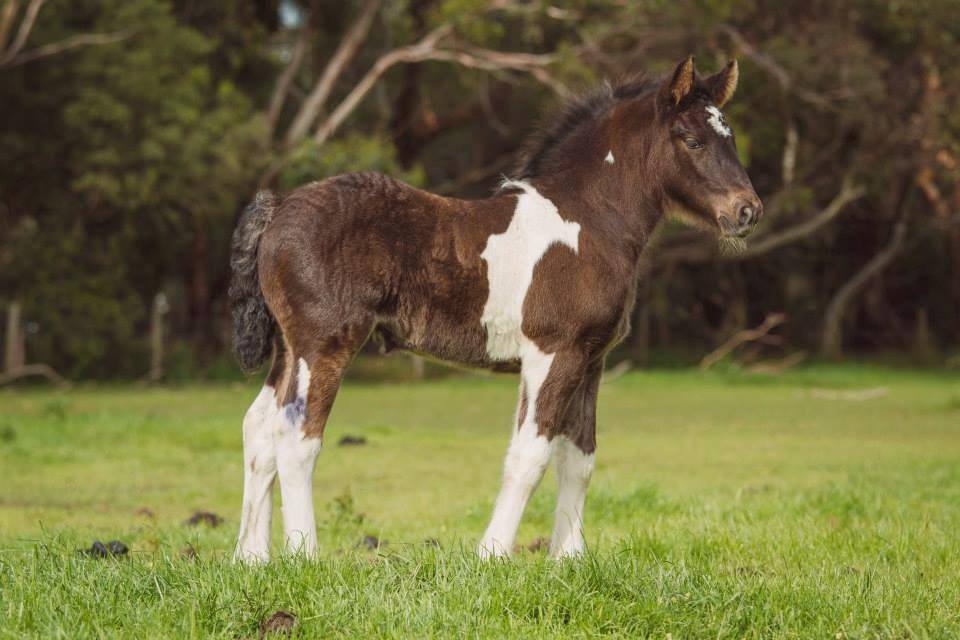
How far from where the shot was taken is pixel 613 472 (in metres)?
10.7

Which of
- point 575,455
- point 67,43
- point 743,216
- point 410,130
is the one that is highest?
point 67,43

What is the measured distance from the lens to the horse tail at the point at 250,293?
18.8 ft

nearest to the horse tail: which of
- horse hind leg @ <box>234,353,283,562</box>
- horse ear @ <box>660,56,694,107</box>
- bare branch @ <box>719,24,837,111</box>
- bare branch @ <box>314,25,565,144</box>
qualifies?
horse hind leg @ <box>234,353,283,562</box>

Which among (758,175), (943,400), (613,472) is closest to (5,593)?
(613,472)

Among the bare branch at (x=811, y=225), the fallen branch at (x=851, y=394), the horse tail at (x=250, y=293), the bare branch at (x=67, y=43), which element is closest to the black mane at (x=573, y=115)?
the horse tail at (x=250, y=293)

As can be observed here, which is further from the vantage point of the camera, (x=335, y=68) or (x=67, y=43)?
(x=335, y=68)

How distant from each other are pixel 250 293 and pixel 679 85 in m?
2.38

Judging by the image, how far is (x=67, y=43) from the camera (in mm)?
20000

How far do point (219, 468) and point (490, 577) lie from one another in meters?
6.55

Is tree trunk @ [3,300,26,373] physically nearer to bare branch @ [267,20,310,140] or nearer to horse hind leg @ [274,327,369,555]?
bare branch @ [267,20,310,140]

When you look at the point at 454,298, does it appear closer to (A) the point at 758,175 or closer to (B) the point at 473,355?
(B) the point at 473,355

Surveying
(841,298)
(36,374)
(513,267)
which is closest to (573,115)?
(513,267)

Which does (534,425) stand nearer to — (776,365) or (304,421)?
(304,421)

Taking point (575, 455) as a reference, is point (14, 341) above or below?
below
